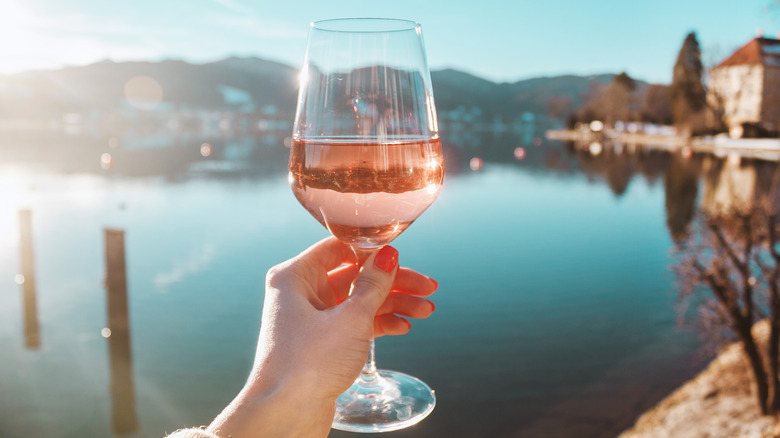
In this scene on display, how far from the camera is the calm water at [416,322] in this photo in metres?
11.5

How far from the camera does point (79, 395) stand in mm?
12109

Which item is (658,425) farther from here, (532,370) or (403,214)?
→ (403,214)

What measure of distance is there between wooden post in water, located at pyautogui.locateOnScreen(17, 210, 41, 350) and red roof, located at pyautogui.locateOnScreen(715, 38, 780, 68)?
196 ft

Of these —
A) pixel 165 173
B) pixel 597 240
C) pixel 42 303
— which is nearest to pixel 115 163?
pixel 165 173

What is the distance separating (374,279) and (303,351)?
0.20 meters

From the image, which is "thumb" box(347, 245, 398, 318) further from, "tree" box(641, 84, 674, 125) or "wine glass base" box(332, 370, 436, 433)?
"tree" box(641, 84, 674, 125)

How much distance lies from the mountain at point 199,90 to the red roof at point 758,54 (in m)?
53.8

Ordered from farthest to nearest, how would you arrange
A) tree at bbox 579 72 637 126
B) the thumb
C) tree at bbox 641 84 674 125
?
1. tree at bbox 579 72 637 126
2. tree at bbox 641 84 674 125
3. the thumb

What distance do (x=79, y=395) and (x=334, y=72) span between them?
1325 cm

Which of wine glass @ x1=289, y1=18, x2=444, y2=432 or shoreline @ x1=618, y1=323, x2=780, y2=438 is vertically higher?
wine glass @ x1=289, y1=18, x2=444, y2=432

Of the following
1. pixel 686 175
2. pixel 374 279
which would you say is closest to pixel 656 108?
pixel 686 175

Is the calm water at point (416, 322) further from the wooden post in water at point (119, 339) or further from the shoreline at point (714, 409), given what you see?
the shoreline at point (714, 409)

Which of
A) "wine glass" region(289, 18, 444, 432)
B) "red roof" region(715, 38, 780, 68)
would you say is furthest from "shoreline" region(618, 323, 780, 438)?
"red roof" region(715, 38, 780, 68)

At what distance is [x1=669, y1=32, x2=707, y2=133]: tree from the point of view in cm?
5241
